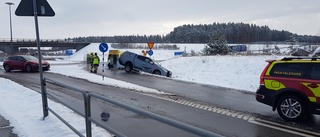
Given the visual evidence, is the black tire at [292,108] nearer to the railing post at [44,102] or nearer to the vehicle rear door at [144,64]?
the railing post at [44,102]

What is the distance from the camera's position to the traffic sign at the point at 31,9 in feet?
18.8

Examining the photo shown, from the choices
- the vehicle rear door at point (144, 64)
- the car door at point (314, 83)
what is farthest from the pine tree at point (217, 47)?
the car door at point (314, 83)

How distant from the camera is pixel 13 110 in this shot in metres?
7.66

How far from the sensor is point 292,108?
24.5 ft

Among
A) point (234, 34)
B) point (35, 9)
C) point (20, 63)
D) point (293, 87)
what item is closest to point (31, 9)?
point (35, 9)

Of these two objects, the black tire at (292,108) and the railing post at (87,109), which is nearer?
the railing post at (87,109)

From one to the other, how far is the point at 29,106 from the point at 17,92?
3376 millimetres

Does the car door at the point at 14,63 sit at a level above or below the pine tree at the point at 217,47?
below

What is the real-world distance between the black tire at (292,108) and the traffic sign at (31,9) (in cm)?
642

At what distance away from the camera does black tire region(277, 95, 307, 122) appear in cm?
732

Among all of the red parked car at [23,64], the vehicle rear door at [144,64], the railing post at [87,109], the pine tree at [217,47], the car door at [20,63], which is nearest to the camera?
the railing post at [87,109]

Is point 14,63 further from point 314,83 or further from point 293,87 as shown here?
point 314,83

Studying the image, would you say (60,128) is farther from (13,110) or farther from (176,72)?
Answer: (176,72)

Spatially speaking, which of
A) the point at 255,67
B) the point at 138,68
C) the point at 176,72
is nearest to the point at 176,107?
the point at 255,67
